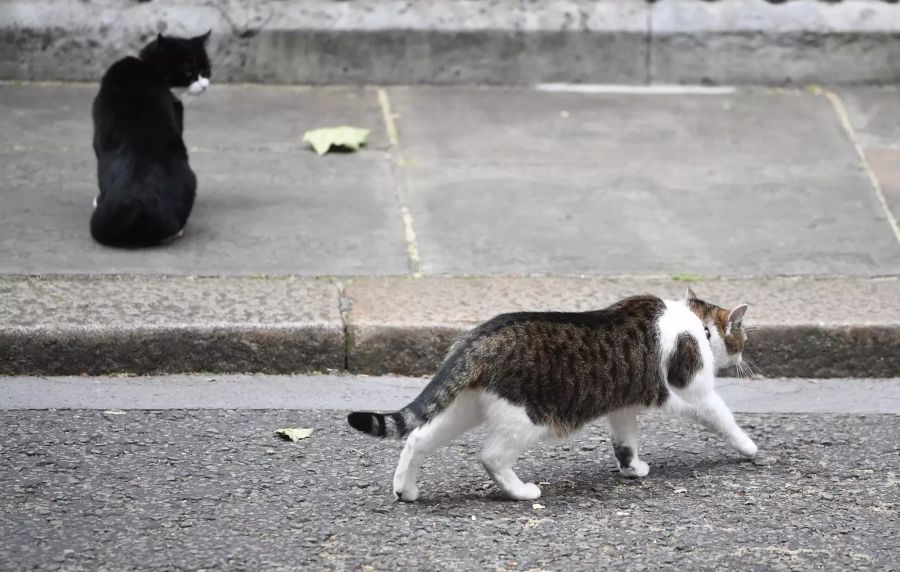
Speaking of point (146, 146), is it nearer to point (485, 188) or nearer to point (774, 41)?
point (485, 188)

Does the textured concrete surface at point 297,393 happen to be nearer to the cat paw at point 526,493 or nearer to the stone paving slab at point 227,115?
the cat paw at point 526,493

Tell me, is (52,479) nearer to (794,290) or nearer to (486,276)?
(486,276)

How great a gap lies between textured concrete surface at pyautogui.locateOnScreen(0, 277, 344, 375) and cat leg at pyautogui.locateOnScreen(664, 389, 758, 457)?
1.35 metres

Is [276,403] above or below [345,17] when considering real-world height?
below

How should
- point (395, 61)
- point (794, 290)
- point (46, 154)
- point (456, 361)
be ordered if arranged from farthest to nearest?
point (395, 61)
point (46, 154)
point (794, 290)
point (456, 361)

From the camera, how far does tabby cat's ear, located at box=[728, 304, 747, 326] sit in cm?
489

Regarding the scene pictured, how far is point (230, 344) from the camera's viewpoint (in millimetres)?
5406

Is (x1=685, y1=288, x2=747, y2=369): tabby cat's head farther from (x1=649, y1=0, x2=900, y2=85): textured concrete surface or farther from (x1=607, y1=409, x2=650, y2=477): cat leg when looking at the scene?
(x1=649, y1=0, x2=900, y2=85): textured concrete surface

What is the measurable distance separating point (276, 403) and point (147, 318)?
1.93 feet

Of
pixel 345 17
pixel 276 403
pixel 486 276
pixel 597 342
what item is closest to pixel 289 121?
pixel 345 17

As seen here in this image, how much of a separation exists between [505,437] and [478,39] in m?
4.15

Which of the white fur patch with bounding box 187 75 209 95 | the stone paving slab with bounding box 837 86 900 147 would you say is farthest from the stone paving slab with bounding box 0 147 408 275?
the stone paving slab with bounding box 837 86 900 147

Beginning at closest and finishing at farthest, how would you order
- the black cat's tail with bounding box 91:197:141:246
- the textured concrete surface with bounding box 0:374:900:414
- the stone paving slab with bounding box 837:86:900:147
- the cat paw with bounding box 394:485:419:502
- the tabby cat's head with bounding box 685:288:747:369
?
the cat paw with bounding box 394:485:419:502 → the tabby cat's head with bounding box 685:288:747:369 → the textured concrete surface with bounding box 0:374:900:414 → the black cat's tail with bounding box 91:197:141:246 → the stone paving slab with bounding box 837:86:900:147

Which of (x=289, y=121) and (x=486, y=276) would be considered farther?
(x=289, y=121)
